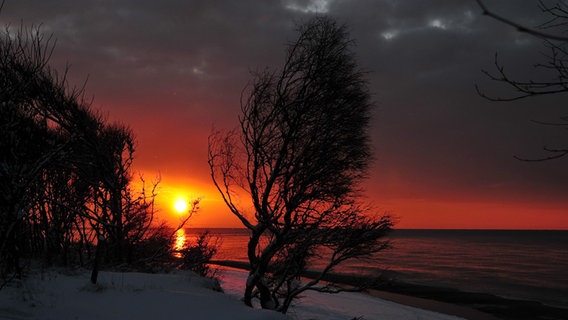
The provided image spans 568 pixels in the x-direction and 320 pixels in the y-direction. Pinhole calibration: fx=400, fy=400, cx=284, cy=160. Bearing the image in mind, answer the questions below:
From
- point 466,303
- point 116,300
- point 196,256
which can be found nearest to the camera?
point 116,300

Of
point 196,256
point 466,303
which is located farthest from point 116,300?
point 466,303

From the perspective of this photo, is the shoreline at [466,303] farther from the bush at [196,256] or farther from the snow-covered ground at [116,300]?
the snow-covered ground at [116,300]

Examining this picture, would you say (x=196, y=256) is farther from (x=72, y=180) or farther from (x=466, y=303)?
(x=466, y=303)

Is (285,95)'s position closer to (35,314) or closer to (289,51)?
(289,51)

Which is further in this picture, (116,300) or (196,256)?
(196,256)

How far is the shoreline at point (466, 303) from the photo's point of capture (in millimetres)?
26203

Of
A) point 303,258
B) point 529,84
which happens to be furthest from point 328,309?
point 529,84

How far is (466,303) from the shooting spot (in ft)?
97.5

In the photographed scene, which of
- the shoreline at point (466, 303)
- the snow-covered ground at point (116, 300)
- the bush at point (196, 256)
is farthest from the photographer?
the shoreline at point (466, 303)

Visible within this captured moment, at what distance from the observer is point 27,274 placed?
898 cm

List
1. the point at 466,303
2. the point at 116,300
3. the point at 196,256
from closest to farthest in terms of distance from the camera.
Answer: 1. the point at 116,300
2. the point at 196,256
3. the point at 466,303

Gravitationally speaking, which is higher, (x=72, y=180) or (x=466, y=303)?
(x=72, y=180)

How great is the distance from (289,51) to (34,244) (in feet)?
43.2

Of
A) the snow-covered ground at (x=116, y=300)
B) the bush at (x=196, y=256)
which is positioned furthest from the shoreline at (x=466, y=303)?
the snow-covered ground at (x=116, y=300)
